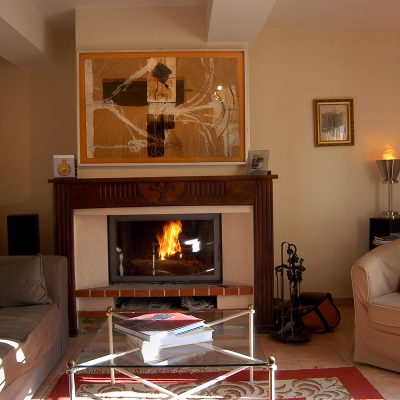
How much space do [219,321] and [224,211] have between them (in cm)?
136

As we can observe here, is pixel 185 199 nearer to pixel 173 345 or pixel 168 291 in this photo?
pixel 168 291

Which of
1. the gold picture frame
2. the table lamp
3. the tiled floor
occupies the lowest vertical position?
the tiled floor

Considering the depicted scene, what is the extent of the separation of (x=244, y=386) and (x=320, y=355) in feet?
2.58

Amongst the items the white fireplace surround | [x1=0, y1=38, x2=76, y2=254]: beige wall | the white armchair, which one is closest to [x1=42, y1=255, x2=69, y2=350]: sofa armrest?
the white fireplace surround

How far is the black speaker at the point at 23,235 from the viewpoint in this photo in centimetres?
434

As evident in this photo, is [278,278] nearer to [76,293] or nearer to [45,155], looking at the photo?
[76,293]

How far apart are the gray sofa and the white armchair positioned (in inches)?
74.3

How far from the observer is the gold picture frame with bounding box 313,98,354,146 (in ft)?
15.2

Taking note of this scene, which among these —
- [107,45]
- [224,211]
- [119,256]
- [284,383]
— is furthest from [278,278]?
[107,45]

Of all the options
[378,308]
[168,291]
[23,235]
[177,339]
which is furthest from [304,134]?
[177,339]

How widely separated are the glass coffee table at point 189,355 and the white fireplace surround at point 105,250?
1232 mm

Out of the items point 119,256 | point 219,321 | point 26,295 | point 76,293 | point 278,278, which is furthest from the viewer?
point 278,278

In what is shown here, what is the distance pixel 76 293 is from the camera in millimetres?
4102

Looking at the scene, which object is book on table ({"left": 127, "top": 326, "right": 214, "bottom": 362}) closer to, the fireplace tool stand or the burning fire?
the fireplace tool stand
